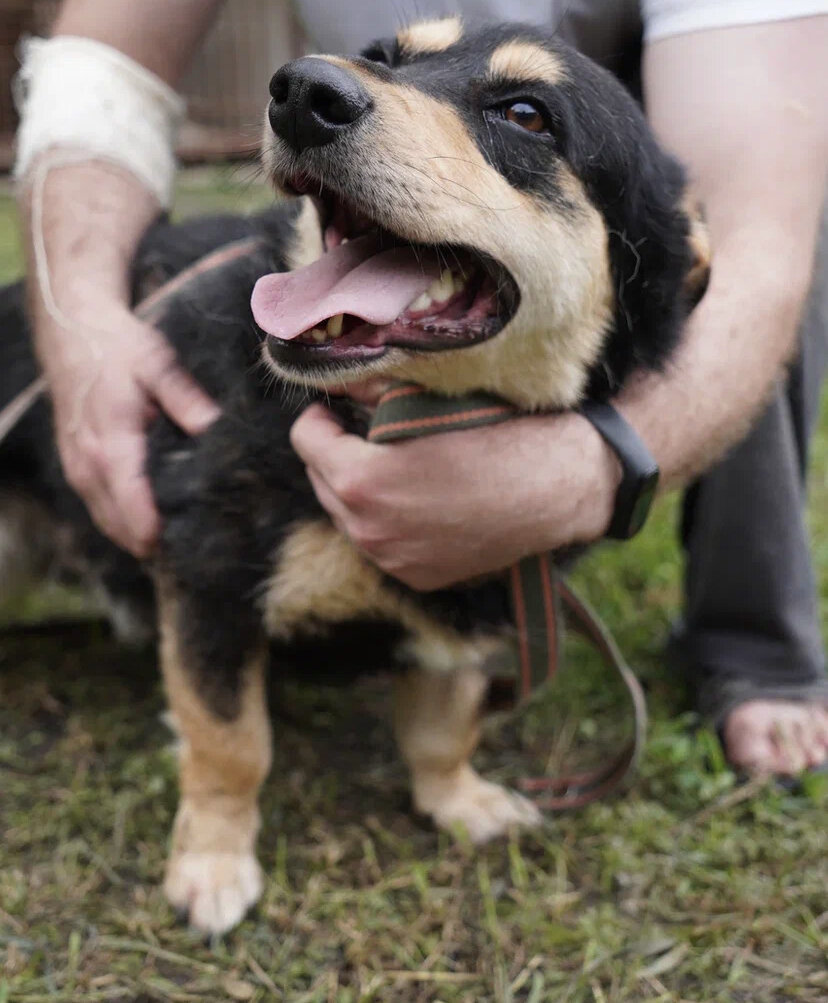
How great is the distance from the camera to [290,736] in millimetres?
2635

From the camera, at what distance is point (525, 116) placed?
1.69m

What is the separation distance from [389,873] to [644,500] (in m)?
0.97

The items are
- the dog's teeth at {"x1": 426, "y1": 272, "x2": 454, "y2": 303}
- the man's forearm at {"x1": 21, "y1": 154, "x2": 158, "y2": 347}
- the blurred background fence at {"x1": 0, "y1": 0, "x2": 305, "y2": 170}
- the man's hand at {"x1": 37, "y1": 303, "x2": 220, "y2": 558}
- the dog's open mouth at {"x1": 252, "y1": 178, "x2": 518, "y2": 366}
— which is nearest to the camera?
the dog's open mouth at {"x1": 252, "y1": 178, "x2": 518, "y2": 366}

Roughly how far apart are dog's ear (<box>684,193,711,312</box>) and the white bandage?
1.34m

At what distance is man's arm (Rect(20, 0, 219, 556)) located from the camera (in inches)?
81.1

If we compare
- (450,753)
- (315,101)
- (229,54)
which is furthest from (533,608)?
(229,54)

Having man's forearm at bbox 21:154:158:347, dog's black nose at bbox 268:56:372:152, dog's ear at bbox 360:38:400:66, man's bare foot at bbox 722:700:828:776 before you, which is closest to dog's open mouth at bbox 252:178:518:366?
dog's black nose at bbox 268:56:372:152

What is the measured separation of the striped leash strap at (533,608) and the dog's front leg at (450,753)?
91 mm

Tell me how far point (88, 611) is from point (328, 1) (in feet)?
6.25

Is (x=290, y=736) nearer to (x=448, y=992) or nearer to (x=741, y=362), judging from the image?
(x=448, y=992)

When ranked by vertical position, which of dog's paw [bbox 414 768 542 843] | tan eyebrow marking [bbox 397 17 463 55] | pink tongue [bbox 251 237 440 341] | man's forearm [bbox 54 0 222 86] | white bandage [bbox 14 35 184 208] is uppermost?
tan eyebrow marking [bbox 397 17 463 55]

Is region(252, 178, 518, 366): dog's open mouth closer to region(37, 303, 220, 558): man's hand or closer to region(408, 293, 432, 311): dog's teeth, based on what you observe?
region(408, 293, 432, 311): dog's teeth

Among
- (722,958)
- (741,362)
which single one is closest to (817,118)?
(741,362)

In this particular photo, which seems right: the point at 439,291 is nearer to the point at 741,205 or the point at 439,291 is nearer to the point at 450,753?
the point at 741,205
